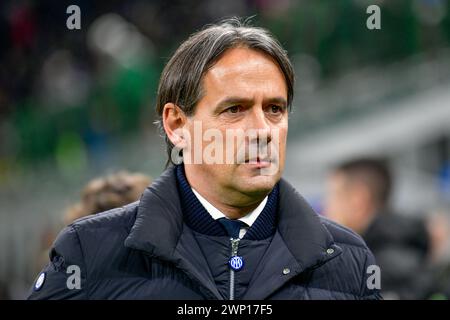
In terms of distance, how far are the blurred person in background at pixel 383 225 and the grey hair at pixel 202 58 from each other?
6.31 feet

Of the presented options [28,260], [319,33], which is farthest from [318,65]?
[28,260]

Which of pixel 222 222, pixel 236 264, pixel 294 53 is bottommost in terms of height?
pixel 236 264

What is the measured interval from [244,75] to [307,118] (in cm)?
786

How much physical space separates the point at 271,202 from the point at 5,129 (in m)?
9.08

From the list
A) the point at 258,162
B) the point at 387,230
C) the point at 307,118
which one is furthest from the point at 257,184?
the point at 307,118

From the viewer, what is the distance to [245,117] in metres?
2.89

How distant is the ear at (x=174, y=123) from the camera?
10.1ft

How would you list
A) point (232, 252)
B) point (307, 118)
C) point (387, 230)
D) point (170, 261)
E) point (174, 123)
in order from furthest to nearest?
point (307, 118), point (387, 230), point (174, 123), point (232, 252), point (170, 261)

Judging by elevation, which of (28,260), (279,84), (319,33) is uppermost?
(319,33)

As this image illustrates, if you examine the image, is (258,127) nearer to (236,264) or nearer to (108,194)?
(236,264)

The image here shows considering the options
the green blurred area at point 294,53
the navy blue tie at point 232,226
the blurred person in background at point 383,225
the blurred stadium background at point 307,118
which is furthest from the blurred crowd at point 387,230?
the green blurred area at point 294,53

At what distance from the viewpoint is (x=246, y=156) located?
2889mm
